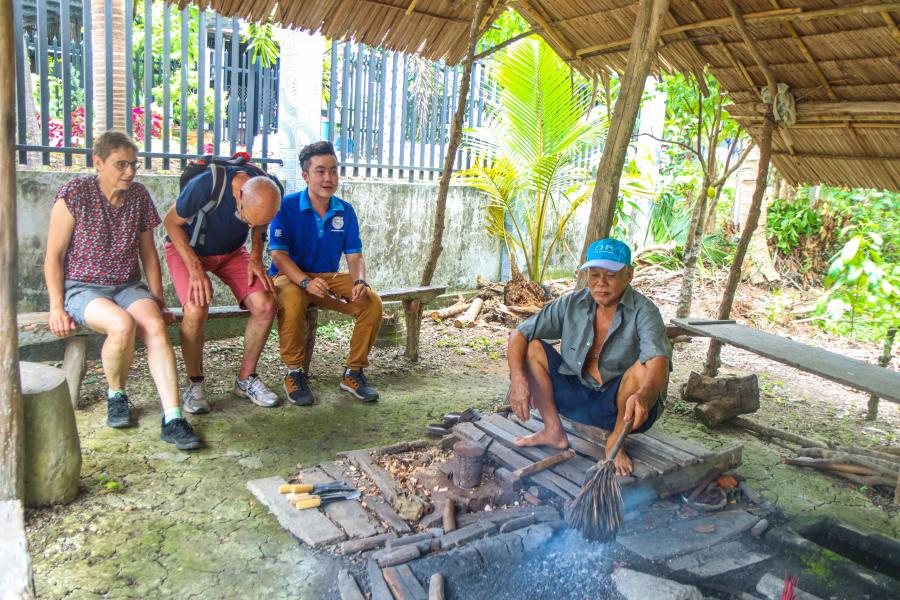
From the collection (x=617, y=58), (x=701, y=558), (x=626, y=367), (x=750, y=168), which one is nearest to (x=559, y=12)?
(x=617, y=58)

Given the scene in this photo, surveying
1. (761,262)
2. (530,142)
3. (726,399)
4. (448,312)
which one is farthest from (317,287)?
(761,262)

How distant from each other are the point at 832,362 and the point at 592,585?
2.82 metres

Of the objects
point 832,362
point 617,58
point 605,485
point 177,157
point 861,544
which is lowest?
point 861,544

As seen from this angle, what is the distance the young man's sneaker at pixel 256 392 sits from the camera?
15.3ft

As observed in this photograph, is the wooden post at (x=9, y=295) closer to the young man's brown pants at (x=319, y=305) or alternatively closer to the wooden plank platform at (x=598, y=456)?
the young man's brown pants at (x=319, y=305)

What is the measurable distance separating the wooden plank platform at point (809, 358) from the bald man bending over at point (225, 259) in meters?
3.14

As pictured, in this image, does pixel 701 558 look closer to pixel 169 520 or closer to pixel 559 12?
pixel 169 520

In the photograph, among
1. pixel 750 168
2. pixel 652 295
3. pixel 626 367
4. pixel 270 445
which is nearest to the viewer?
pixel 626 367

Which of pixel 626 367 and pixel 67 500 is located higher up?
pixel 626 367

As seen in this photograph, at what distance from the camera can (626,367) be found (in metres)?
3.70

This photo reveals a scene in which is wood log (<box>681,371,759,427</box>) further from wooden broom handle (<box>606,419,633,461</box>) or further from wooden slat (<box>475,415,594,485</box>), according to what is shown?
wooden broom handle (<box>606,419,633,461</box>)

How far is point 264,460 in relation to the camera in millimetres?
3885

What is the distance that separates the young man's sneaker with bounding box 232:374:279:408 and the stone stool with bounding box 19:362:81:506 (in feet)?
5.07

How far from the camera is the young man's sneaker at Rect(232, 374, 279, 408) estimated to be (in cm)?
467
